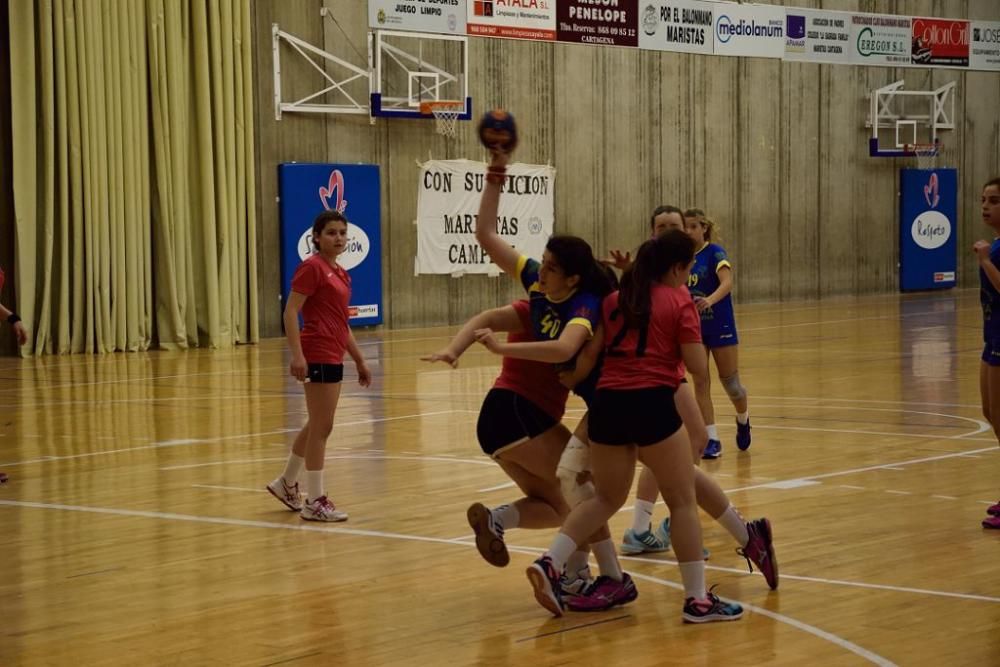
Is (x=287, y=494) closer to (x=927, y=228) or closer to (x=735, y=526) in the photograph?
(x=735, y=526)

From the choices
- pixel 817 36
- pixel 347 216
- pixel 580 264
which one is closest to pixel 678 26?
pixel 817 36

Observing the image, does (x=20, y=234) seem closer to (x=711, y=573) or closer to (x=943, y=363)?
(x=943, y=363)

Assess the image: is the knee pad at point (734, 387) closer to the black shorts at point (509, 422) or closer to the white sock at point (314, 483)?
the white sock at point (314, 483)

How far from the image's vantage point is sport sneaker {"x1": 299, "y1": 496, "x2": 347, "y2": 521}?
23.9 ft

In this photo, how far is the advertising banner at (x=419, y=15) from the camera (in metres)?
20.5

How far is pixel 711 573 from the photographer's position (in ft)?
19.5

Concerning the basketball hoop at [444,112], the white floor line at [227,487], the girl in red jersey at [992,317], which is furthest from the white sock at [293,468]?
the basketball hoop at [444,112]

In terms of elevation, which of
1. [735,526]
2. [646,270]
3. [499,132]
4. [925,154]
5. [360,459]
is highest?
[925,154]

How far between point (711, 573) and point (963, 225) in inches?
995

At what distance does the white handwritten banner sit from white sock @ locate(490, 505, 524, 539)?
53.1 ft

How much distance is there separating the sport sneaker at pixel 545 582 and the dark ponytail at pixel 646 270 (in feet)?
3.08

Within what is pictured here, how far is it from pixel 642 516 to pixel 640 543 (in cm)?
13

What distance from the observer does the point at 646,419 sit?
5086mm

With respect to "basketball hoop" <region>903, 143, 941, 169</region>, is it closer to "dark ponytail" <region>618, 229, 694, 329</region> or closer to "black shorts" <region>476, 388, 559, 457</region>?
"dark ponytail" <region>618, 229, 694, 329</region>
